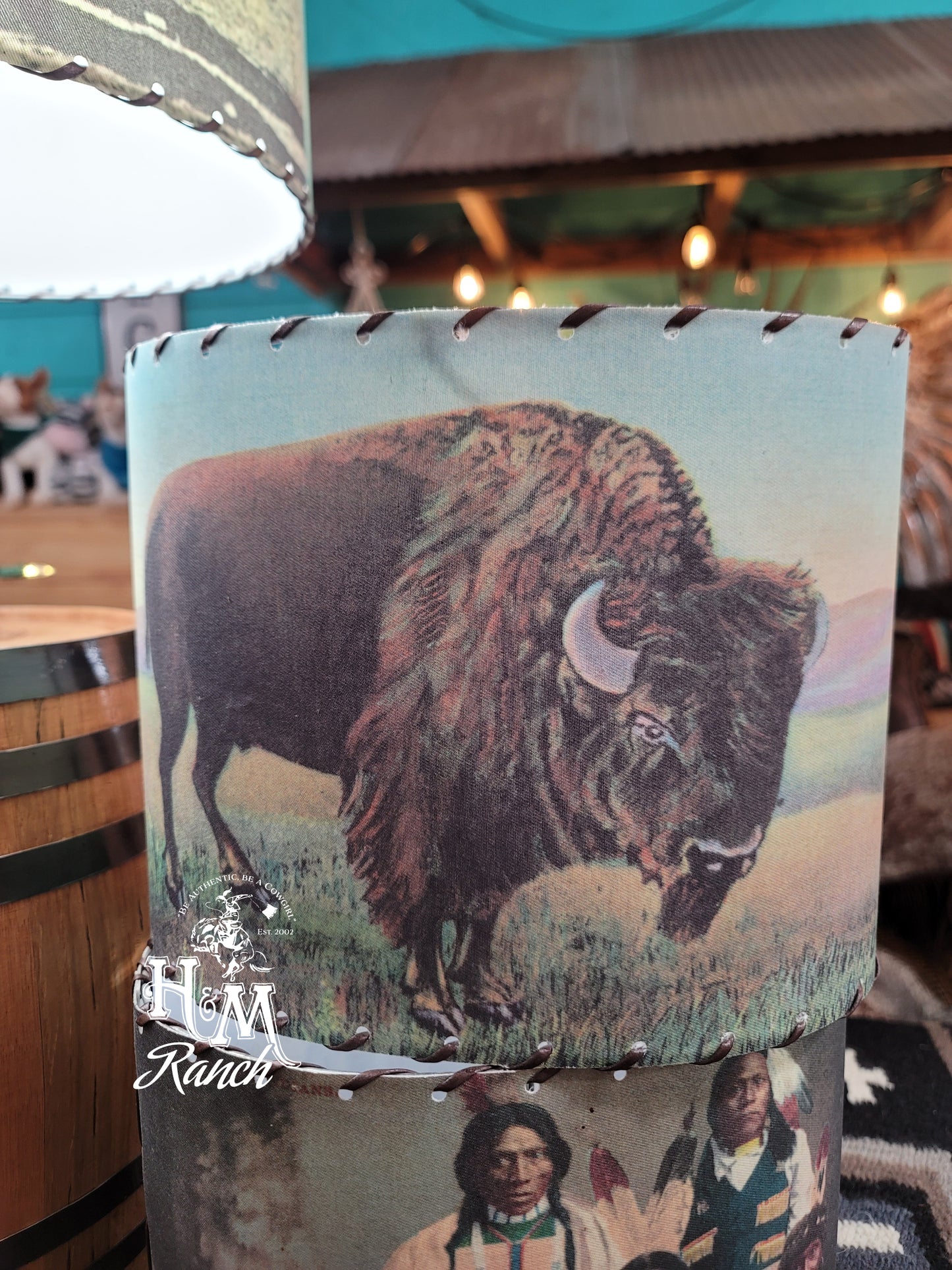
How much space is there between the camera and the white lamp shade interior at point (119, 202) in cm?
79

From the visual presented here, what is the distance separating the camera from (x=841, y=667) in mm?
576

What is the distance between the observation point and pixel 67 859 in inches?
34.8

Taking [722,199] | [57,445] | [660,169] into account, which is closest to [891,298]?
[722,199]

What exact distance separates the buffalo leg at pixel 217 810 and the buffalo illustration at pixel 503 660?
4 centimetres

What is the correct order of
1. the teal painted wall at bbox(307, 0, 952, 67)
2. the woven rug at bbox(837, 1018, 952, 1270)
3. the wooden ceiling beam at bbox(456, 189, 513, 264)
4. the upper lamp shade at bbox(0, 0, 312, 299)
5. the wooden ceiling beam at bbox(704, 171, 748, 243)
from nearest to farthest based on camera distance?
the upper lamp shade at bbox(0, 0, 312, 299) → the woven rug at bbox(837, 1018, 952, 1270) → the wooden ceiling beam at bbox(704, 171, 748, 243) → the wooden ceiling beam at bbox(456, 189, 513, 264) → the teal painted wall at bbox(307, 0, 952, 67)

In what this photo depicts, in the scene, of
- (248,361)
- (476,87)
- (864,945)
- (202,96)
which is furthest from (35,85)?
(476,87)

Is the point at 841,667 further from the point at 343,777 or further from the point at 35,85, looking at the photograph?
the point at 35,85

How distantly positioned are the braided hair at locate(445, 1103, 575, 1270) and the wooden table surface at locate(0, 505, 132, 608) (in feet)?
5.07

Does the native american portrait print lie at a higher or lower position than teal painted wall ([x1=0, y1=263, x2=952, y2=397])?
lower

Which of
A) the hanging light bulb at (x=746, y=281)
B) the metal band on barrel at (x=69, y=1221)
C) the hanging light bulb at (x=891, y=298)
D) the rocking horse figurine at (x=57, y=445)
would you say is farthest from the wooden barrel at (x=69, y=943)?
the hanging light bulb at (x=891, y=298)

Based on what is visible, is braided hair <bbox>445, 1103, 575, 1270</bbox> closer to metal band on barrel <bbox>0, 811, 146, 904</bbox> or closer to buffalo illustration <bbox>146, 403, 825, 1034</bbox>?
buffalo illustration <bbox>146, 403, 825, 1034</bbox>

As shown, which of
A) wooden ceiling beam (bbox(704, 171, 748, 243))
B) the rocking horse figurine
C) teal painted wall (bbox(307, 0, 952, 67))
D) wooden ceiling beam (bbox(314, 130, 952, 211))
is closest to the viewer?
the rocking horse figurine

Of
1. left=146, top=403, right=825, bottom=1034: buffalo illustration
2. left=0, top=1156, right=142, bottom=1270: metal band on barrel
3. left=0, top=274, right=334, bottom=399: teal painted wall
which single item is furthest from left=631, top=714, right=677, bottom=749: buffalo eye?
left=0, top=274, right=334, bottom=399: teal painted wall

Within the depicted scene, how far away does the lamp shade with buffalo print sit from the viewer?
0.52 meters
